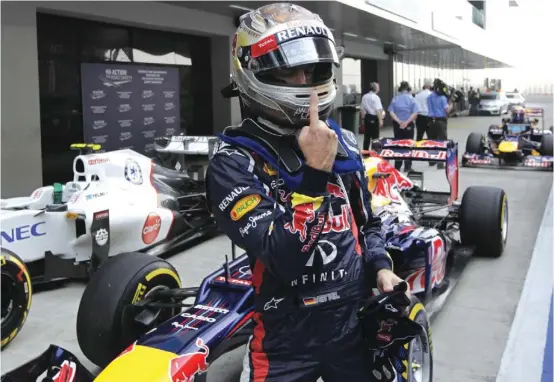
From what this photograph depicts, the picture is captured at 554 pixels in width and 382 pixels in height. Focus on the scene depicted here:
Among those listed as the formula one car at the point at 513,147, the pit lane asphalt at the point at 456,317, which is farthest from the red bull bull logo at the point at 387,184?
the formula one car at the point at 513,147

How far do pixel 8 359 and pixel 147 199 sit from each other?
92.7 inches

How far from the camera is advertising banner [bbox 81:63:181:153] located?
10266mm

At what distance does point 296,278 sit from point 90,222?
348cm

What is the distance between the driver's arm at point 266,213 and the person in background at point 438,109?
10.8 metres

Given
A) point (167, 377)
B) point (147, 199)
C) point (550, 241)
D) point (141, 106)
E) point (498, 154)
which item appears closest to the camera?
point (167, 377)

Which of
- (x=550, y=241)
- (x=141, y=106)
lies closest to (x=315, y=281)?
(x=550, y=241)

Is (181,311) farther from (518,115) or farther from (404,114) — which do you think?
(518,115)

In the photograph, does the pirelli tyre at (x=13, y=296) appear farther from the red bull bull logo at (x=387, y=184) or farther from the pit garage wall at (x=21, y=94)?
the pit garage wall at (x=21, y=94)

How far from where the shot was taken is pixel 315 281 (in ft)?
6.21

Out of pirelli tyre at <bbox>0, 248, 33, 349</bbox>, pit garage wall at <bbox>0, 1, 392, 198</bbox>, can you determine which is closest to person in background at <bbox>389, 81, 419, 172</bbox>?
pit garage wall at <bbox>0, 1, 392, 198</bbox>

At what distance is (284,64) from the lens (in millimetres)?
1834

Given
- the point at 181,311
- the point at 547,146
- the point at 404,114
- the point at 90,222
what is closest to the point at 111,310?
the point at 181,311

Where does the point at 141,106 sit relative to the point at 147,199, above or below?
above

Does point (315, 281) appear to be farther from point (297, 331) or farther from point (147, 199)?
point (147, 199)
